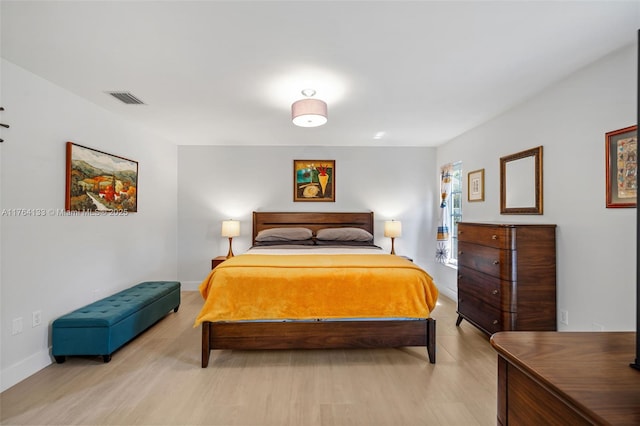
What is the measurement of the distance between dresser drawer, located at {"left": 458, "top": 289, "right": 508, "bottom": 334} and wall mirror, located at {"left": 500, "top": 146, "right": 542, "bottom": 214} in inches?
38.5

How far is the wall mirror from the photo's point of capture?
8.66ft

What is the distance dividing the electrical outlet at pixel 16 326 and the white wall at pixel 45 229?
21 millimetres

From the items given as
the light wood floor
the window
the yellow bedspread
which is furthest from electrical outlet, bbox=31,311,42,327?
the window

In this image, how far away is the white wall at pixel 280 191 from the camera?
465 centimetres

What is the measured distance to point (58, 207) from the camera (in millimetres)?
2488

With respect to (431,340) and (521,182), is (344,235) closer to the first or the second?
(431,340)

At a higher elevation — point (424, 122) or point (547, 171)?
point (424, 122)

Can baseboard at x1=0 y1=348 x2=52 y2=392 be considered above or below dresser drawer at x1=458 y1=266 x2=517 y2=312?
below

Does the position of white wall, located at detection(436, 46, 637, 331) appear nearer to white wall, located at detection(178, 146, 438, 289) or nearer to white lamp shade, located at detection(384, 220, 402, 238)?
white lamp shade, located at detection(384, 220, 402, 238)

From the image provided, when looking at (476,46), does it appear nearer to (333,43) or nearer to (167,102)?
(333,43)

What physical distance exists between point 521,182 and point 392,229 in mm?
1900

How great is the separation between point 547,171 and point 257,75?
8.66 feet

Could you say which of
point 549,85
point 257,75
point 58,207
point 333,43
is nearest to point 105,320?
point 58,207

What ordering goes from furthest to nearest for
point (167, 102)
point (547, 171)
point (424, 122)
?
1. point (424, 122)
2. point (167, 102)
3. point (547, 171)
